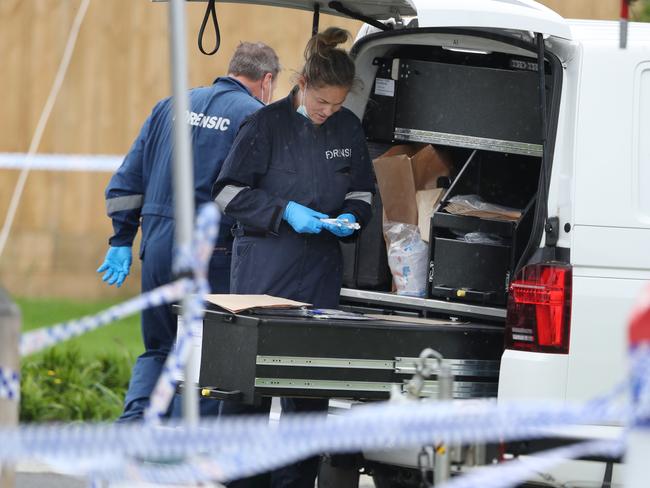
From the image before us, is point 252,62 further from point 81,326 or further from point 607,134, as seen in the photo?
point 81,326

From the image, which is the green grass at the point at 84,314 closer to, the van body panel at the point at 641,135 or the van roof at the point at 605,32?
the van roof at the point at 605,32

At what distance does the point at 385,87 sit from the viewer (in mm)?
5898

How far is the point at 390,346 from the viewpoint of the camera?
4.93 metres

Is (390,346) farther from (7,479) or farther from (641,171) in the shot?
(7,479)

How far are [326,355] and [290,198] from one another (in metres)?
0.91

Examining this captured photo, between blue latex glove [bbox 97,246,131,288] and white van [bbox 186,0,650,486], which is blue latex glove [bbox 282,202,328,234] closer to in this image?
white van [bbox 186,0,650,486]

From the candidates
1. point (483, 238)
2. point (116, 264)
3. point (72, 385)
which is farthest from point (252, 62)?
point (72, 385)

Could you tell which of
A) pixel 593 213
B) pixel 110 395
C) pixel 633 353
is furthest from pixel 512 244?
pixel 110 395

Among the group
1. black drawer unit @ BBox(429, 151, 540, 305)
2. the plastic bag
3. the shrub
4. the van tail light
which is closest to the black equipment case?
black drawer unit @ BBox(429, 151, 540, 305)

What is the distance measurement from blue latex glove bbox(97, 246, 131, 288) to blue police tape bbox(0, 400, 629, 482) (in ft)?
12.2

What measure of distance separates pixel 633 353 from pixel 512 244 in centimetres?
245

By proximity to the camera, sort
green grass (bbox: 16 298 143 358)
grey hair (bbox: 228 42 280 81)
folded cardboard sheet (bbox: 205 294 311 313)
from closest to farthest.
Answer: folded cardboard sheet (bbox: 205 294 311 313)
grey hair (bbox: 228 42 280 81)
green grass (bbox: 16 298 143 358)

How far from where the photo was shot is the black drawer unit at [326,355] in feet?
15.7

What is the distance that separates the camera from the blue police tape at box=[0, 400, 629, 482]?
272cm
